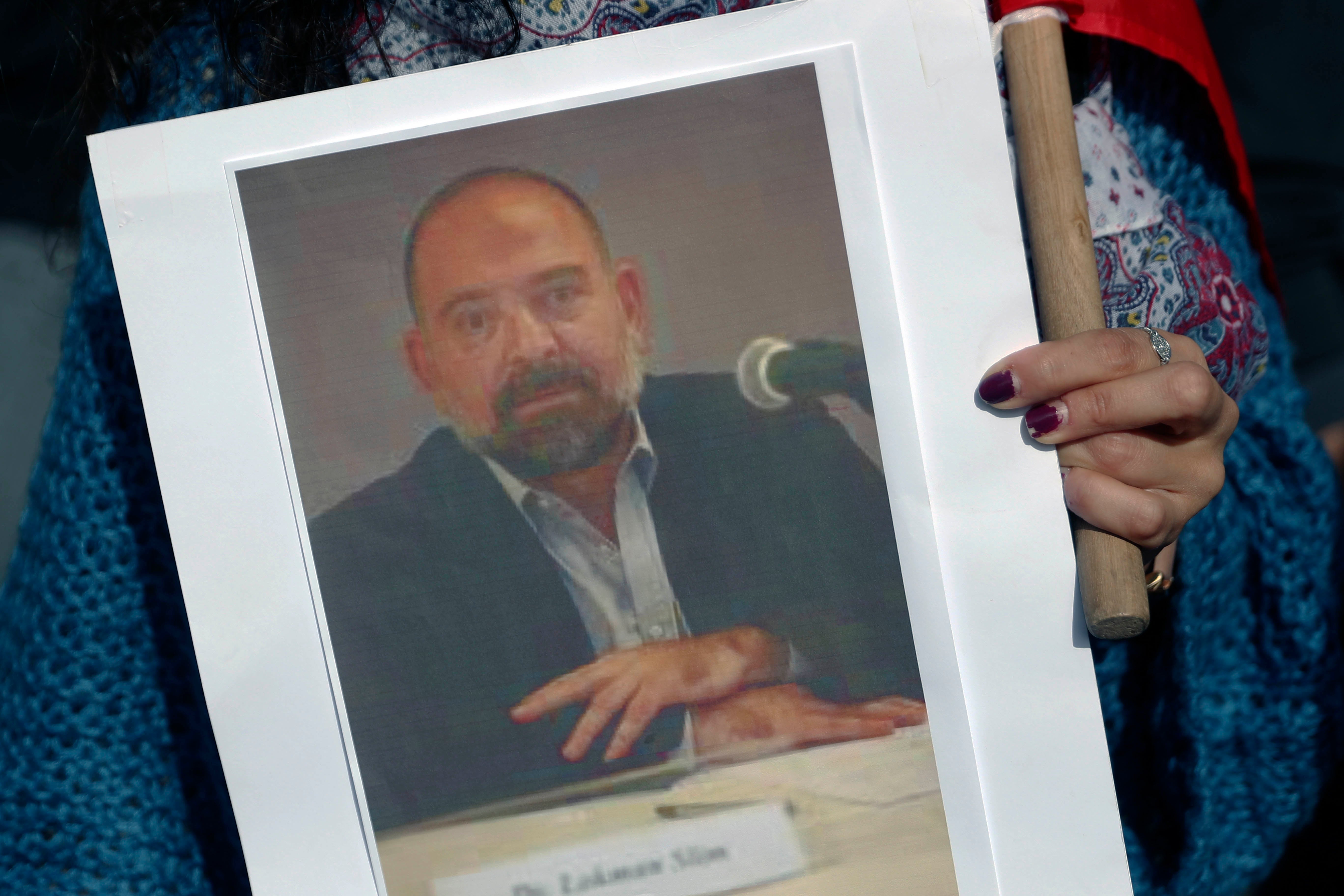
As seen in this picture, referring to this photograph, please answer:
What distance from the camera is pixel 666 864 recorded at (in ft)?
1.27

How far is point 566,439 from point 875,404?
0.13 metres

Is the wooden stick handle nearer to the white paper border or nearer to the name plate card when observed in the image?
the white paper border

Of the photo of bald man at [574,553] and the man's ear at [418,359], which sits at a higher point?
the man's ear at [418,359]

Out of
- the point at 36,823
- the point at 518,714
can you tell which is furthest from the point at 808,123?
the point at 36,823

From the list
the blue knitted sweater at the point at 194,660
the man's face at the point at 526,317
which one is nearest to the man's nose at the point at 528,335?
the man's face at the point at 526,317

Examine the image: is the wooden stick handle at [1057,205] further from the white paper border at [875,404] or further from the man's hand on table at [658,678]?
the man's hand on table at [658,678]

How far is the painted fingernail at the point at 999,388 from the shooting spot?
360 mm

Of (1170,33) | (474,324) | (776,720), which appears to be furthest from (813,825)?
(1170,33)

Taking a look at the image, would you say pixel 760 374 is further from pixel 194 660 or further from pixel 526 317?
pixel 194 660

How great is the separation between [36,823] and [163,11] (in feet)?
1.47

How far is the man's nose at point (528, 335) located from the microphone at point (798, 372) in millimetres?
84

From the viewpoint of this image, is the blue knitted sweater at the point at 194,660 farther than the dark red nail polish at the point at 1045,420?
Yes

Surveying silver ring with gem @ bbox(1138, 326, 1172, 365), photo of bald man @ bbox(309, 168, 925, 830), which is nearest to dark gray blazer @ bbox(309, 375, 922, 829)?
photo of bald man @ bbox(309, 168, 925, 830)

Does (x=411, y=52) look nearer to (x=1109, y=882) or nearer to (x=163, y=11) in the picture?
(x=163, y=11)
